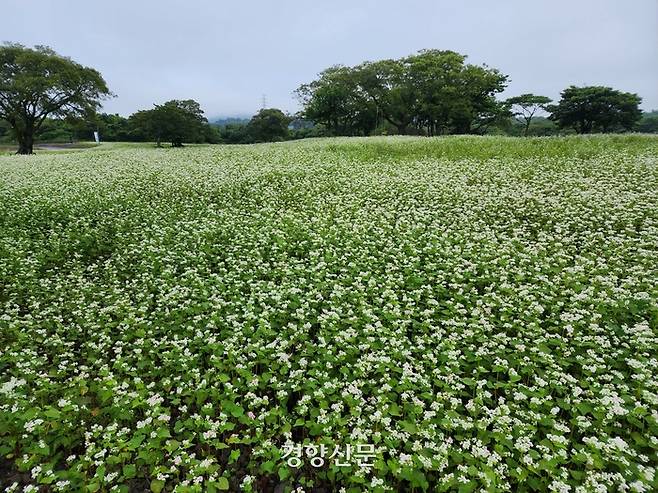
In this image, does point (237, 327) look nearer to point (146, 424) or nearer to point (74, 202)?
point (146, 424)

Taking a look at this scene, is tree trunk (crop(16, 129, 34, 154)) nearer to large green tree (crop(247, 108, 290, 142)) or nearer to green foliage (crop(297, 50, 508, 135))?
green foliage (crop(297, 50, 508, 135))

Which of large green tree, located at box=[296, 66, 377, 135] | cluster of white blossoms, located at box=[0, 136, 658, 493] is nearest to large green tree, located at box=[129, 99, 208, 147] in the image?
large green tree, located at box=[296, 66, 377, 135]

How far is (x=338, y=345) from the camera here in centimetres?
564

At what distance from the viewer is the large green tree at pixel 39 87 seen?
40.8m

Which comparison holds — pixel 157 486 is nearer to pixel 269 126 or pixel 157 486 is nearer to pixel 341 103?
pixel 341 103

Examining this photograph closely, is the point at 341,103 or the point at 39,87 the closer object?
the point at 39,87

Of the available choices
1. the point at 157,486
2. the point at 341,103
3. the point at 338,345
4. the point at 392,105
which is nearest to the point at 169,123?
the point at 341,103

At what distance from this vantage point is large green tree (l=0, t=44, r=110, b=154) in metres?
40.8

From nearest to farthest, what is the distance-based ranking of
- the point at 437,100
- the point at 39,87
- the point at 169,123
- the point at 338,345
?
the point at 338,345
the point at 39,87
the point at 169,123
the point at 437,100

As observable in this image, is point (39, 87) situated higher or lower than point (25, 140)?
higher

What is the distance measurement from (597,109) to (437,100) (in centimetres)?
2640

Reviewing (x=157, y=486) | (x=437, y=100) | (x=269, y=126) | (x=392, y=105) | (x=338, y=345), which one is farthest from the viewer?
(x=269, y=126)

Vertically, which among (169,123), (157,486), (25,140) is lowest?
(157,486)

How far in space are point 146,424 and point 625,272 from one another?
8702 mm
